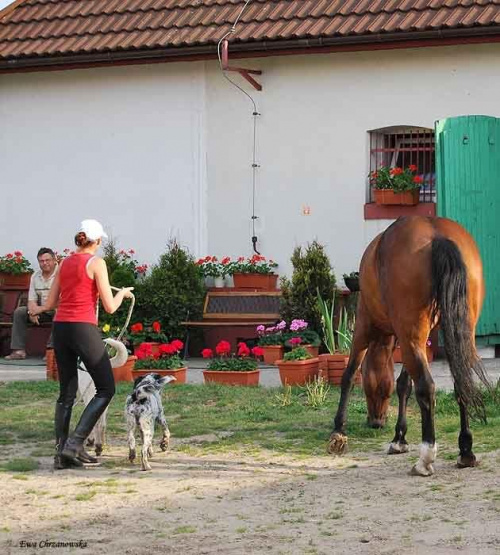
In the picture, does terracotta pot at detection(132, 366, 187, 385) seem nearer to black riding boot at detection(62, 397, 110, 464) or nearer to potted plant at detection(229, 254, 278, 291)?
potted plant at detection(229, 254, 278, 291)

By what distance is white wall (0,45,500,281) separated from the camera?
16.4 meters

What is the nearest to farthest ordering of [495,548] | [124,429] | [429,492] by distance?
1. [495,548]
2. [429,492]
3. [124,429]

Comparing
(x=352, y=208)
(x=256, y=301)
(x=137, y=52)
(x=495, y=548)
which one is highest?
(x=137, y=52)

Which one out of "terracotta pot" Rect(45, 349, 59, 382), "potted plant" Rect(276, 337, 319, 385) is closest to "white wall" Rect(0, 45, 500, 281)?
"potted plant" Rect(276, 337, 319, 385)

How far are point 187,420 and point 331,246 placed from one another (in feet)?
19.5

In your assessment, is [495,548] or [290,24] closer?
[495,548]

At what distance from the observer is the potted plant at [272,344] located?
602 inches

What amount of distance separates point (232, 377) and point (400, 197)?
3829 mm

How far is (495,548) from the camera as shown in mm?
6535

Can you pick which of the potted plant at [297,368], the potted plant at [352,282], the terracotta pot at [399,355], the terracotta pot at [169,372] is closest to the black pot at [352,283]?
the potted plant at [352,282]

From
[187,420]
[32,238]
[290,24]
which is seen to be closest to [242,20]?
[290,24]

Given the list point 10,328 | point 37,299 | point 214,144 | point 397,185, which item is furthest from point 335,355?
point 10,328

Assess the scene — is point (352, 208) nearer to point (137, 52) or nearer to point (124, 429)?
point (137, 52)

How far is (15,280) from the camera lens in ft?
60.3
